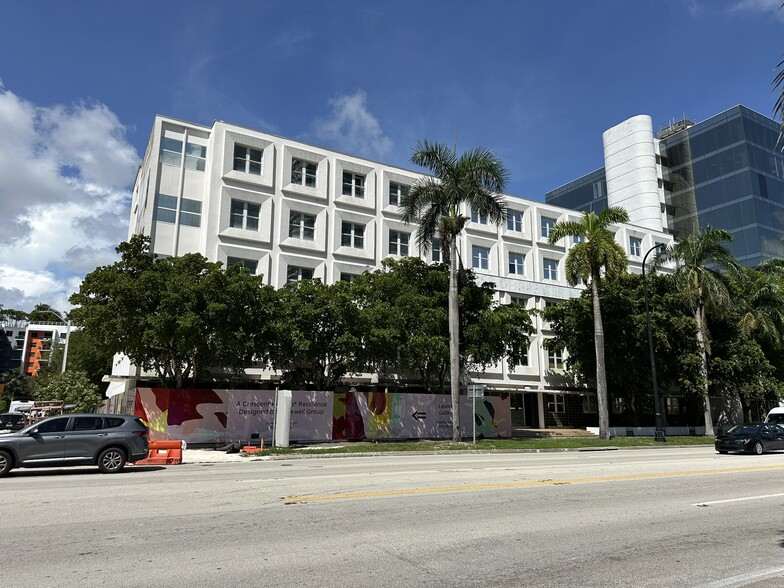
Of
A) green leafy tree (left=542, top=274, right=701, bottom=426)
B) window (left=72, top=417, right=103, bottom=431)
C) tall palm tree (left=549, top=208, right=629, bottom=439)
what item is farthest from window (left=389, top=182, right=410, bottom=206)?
window (left=72, top=417, right=103, bottom=431)

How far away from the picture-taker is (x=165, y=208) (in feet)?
108

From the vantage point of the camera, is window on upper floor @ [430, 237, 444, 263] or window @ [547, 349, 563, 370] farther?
window @ [547, 349, 563, 370]

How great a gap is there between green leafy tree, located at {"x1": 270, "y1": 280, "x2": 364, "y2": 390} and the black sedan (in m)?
15.4

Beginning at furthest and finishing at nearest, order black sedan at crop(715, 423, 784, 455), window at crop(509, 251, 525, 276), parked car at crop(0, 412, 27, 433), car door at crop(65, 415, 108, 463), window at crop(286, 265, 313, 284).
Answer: window at crop(509, 251, 525, 276) < window at crop(286, 265, 313, 284) < parked car at crop(0, 412, 27, 433) < black sedan at crop(715, 423, 784, 455) < car door at crop(65, 415, 108, 463)

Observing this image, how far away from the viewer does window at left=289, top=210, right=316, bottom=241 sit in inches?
1404

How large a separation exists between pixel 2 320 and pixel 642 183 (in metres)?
140

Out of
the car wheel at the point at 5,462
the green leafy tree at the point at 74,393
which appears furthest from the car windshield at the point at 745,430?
the green leafy tree at the point at 74,393

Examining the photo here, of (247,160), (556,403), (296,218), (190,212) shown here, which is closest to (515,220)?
(556,403)

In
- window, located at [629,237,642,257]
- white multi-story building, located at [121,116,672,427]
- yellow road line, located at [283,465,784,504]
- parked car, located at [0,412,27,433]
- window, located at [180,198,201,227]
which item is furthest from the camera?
window, located at [629,237,642,257]

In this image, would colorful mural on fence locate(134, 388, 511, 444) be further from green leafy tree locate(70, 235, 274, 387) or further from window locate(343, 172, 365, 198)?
window locate(343, 172, 365, 198)

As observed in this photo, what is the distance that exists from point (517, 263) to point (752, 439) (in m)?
24.6

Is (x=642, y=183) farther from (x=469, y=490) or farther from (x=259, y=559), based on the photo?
(x=259, y=559)

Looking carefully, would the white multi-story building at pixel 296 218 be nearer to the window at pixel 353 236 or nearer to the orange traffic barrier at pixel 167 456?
the window at pixel 353 236

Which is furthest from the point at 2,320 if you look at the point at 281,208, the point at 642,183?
the point at 642,183
